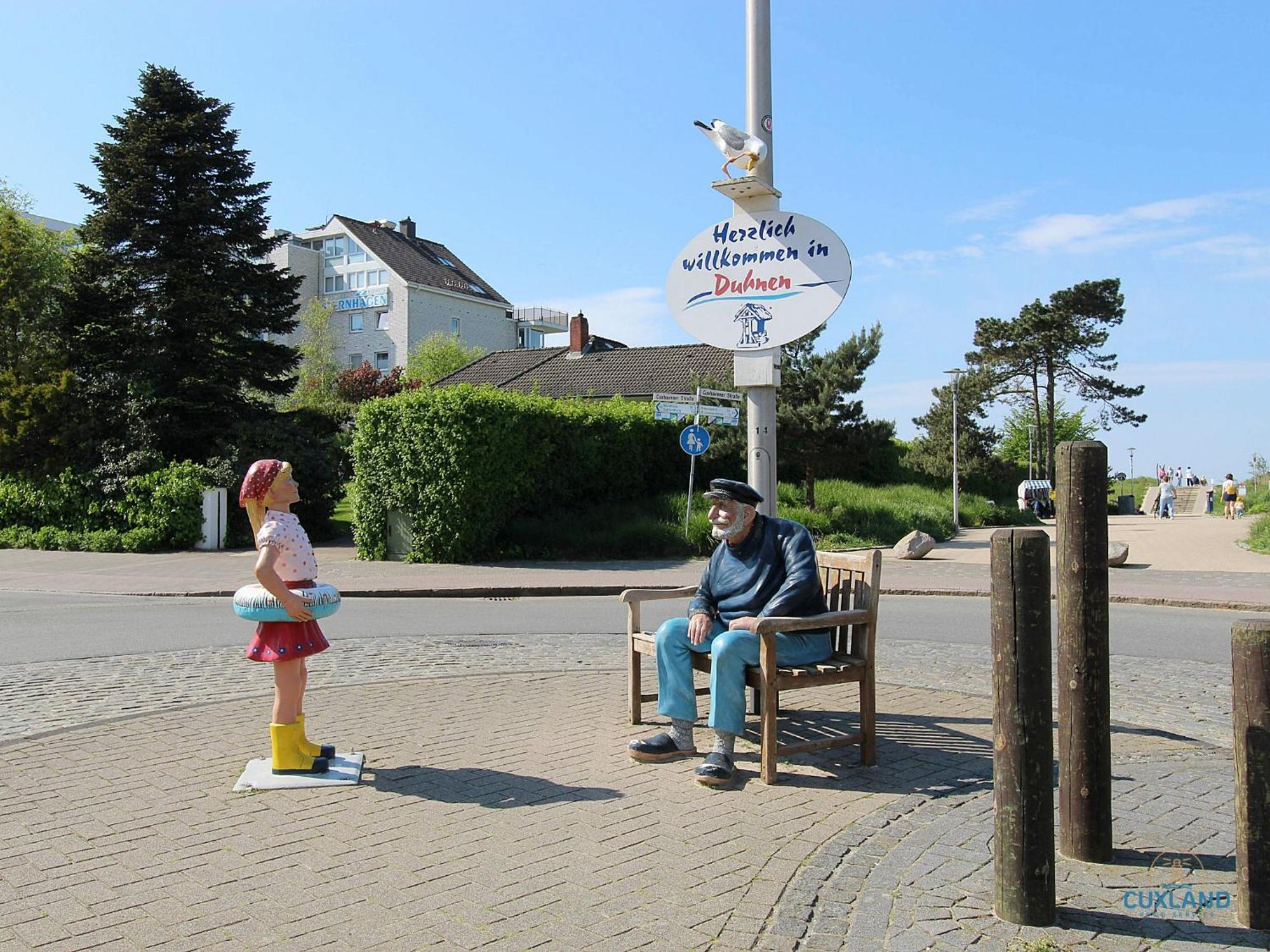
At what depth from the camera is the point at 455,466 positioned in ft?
63.0

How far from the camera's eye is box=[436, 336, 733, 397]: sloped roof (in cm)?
4550

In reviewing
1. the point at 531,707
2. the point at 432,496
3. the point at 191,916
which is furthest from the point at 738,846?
the point at 432,496

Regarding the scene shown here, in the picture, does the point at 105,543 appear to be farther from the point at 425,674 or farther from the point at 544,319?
the point at 544,319

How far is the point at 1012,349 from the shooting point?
56531 millimetres

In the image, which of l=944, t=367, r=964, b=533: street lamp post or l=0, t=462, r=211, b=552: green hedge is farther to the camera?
l=944, t=367, r=964, b=533: street lamp post

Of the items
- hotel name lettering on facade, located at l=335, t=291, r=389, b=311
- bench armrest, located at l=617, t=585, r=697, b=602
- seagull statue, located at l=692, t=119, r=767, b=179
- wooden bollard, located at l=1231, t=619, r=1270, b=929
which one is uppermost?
hotel name lettering on facade, located at l=335, t=291, r=389, b=311

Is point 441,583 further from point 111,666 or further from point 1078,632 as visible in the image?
point 1078,632

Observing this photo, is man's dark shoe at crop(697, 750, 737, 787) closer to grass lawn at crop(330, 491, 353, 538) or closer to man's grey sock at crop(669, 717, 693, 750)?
man's grey sock at crop(669, 717, 693, 750)

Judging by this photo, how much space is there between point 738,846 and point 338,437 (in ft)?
78.6

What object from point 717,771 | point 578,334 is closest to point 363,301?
point 578,334

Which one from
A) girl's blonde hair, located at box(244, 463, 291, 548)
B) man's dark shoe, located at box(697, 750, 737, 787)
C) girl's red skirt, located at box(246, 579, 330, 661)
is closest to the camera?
man's dark shoe, located at box(697, 750, 737, 787)

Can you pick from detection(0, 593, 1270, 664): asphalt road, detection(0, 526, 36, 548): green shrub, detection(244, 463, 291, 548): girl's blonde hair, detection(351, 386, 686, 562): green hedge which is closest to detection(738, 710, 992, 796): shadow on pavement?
detection(244, 463, 291, 548): girl's blonde hair

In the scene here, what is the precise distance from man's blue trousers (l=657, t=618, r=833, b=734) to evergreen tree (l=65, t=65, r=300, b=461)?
21622mm

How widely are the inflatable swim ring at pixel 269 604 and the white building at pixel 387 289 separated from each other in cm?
6954
